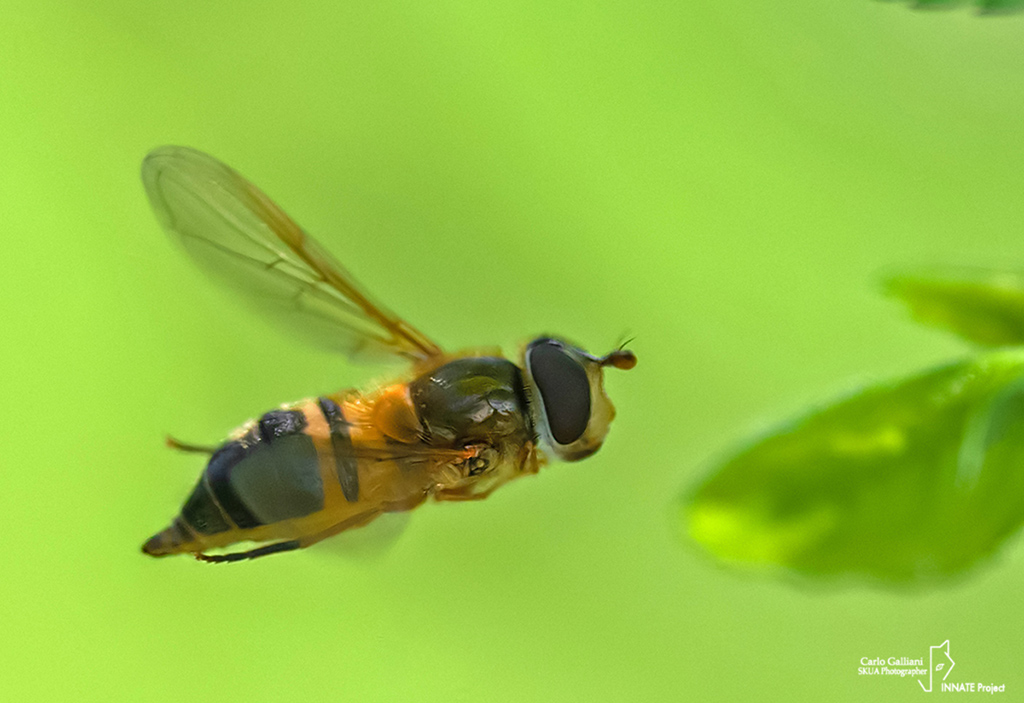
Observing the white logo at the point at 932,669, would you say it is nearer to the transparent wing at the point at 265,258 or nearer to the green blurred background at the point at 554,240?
the green blurred background at the point at 554,240

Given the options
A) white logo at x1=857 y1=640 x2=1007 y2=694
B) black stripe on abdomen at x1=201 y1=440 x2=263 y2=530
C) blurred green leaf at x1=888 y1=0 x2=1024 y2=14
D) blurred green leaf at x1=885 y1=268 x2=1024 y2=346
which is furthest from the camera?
white logo at x1=857 y1=640 x2=1007 y2=694

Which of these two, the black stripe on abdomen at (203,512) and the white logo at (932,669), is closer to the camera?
the black stripe on abdomen at (203,512)

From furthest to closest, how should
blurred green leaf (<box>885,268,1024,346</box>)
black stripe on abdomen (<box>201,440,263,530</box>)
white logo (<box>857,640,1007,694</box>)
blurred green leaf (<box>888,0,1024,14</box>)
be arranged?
1. white logo (<box>857,640,1007,694</box>)
2. black stripe on abdomen (<box>201,440,263,530</box>)
3. blurred green leaf (<box>885,268,1024,346</box>)
4. blurred green leaf (<box>888,0,1024,14</box>)

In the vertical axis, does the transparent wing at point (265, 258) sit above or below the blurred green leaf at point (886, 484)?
above

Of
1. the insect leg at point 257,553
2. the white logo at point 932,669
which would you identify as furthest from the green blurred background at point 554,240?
the insect leg at point 257,553

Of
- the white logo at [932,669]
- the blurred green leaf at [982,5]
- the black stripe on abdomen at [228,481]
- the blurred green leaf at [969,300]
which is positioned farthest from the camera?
the white logo at [932,669]

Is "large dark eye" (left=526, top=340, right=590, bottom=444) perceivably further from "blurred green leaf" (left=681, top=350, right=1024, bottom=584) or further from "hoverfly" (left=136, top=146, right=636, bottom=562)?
"blurred green leaf" (left=681, top=350, right=1024, bottom=584)

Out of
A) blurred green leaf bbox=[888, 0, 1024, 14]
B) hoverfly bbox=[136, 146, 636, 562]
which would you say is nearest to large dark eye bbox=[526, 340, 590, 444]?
hoverfly bbox=[136, 146, 636, 562]
